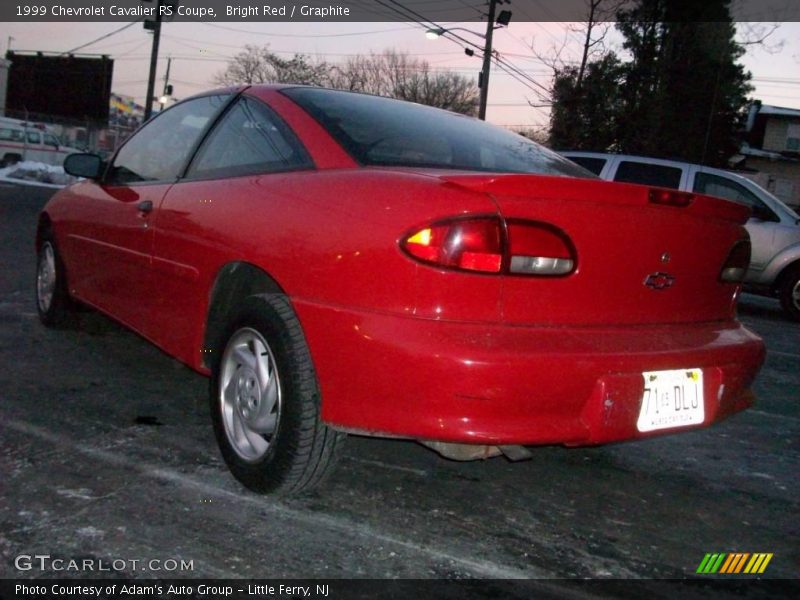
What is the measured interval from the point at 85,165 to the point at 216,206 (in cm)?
179

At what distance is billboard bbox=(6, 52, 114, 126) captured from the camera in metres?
51.6

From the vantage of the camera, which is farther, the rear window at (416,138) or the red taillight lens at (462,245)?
the rear window at (416,138)

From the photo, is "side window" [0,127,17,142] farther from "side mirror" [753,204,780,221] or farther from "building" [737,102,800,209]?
"building" [737,102,800,209]

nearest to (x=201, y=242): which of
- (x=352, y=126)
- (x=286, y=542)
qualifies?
(x=352, y=126)

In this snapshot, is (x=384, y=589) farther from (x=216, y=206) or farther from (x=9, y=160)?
(x=9, y=160)

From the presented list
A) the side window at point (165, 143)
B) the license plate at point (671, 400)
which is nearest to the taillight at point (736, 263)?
the license plate at point (671, 400)

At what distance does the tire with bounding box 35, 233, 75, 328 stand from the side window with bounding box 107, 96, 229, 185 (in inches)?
31.9

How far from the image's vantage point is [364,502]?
2.95m

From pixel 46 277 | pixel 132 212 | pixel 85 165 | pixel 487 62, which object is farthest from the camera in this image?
pixel 487 62

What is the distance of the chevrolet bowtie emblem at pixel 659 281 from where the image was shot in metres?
2.75

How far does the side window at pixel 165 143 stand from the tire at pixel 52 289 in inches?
31.9

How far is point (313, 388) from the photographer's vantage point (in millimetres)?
2648

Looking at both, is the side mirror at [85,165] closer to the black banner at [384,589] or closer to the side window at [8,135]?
the black banner at [384,589]

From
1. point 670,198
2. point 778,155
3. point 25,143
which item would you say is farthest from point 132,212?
point 778,155
